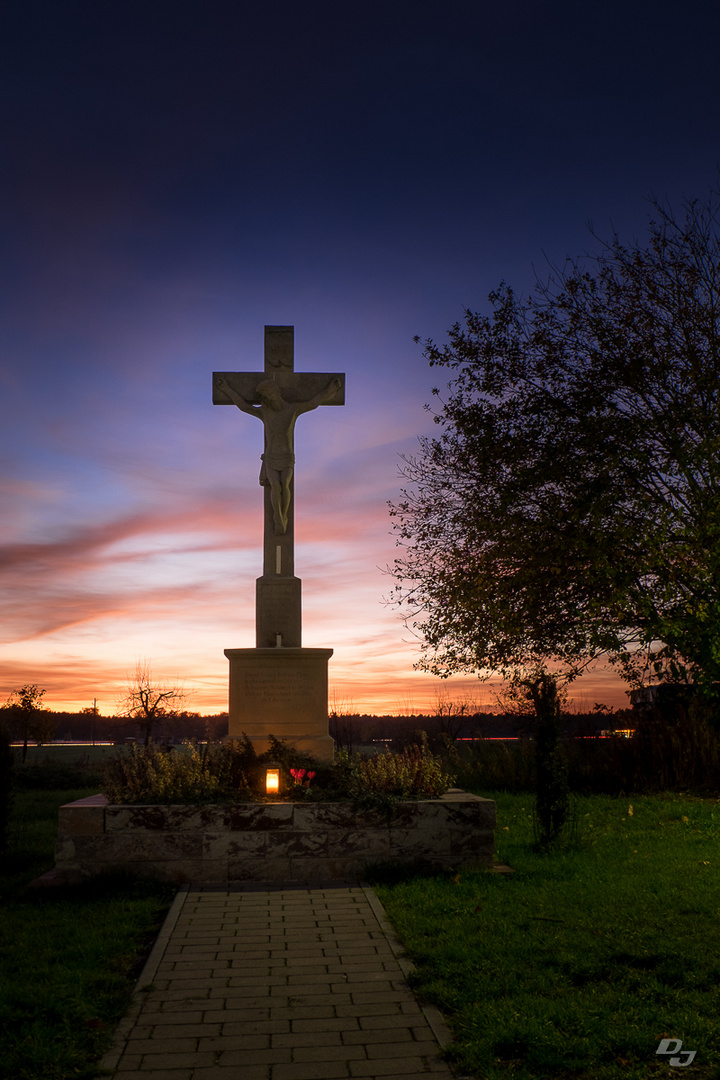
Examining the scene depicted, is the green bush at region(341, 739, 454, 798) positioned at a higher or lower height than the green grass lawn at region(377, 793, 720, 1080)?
higher

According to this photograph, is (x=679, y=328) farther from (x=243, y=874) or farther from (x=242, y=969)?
(x=242, y=969)

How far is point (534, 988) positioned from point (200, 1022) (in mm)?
1866

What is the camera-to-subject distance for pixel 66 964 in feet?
17.1

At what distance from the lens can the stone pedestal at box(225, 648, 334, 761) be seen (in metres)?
10.8

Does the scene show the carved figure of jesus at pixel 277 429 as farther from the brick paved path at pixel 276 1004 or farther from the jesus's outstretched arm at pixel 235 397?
the brick paved path at pixel 276 1004

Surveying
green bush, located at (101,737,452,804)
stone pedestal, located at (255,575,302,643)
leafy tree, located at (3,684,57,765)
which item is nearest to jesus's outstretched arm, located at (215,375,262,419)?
stone pedestal, located at (255,575,302,643)

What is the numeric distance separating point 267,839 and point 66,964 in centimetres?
281

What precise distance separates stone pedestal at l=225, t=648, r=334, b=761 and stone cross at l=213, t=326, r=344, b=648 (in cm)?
57

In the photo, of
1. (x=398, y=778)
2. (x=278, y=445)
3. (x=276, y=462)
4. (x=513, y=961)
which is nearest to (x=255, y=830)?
(x=398, y=778)

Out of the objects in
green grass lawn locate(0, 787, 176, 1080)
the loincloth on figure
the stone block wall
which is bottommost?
green grass lawn locate(0, 787, 176, 1080)

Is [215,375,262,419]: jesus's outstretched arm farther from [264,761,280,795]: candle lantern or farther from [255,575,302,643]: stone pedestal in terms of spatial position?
[264,761,280,795]: candle lantern

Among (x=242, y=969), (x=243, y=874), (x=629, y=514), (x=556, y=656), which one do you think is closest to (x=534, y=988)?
(x=242, y=969)

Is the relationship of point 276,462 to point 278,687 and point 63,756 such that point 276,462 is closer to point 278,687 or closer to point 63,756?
point 278,687

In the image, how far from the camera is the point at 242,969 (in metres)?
5.14
